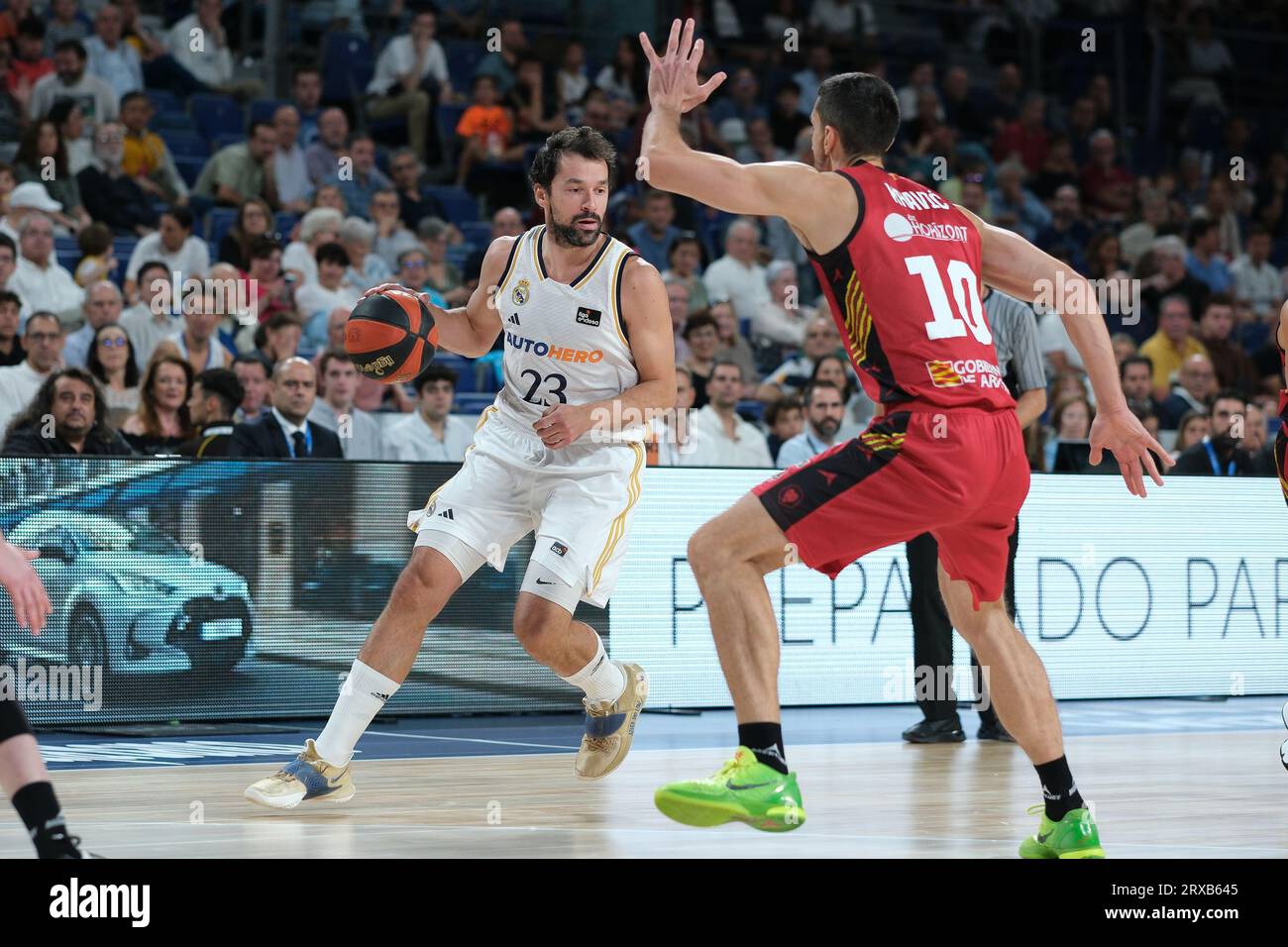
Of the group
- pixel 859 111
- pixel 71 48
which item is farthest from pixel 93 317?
pixel 859 111

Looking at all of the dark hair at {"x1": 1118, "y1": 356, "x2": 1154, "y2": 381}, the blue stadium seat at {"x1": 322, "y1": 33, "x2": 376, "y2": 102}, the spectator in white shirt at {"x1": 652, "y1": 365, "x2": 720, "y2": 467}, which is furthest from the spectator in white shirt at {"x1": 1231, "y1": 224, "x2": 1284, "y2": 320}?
the blue stadium seat at {"x1": 322, "y1": 33, "x2": 376, "y2": 102}

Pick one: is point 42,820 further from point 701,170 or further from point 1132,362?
point 1132,362

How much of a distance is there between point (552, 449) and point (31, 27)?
33.9 ft

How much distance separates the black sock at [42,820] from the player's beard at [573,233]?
323 centimetres

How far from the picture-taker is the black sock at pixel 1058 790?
5.08 meters

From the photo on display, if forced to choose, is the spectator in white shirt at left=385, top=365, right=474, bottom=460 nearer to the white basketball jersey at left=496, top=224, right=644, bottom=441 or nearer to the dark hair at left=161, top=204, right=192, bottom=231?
the dark hair at left=161, top=204, right=192, bottom=231

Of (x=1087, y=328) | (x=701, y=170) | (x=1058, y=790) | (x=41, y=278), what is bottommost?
(x=1058, y=790)

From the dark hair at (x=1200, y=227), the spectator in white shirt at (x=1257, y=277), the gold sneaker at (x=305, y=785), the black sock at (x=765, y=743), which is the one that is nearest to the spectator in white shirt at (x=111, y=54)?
the gold sneaker at (x=305, y=785)

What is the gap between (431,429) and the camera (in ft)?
37.3

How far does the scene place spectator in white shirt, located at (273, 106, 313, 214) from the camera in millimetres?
14531

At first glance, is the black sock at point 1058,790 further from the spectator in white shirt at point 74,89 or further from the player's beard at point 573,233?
the spectator in white shirt at point 74,89

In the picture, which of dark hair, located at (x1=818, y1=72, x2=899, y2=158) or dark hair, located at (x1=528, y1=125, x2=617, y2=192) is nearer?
dark hair, located at (x1=818, y1=72, x2=899, y2=158)

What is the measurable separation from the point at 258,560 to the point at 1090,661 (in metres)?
5.38

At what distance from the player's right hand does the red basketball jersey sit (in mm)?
2289
